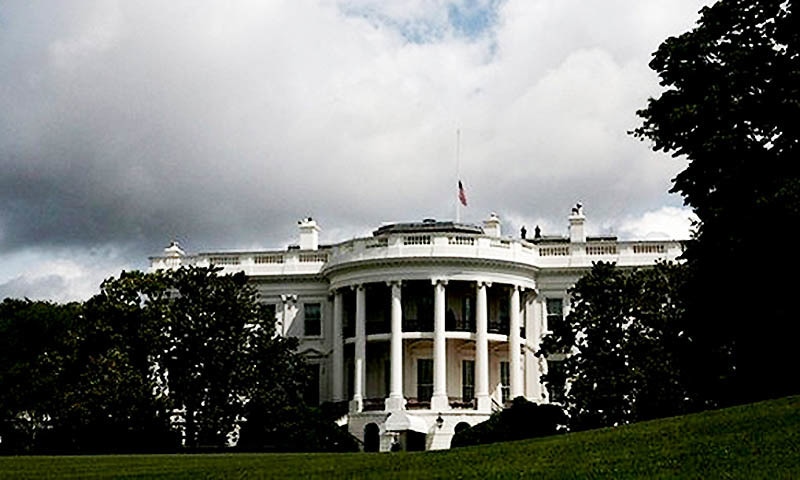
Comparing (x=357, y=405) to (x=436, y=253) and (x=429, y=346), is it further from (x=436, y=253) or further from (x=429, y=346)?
(x=436, y=253)

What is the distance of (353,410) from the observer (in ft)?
226

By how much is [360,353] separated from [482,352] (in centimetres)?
637

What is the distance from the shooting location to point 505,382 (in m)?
72.4

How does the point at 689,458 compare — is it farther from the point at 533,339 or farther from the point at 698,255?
the point at 533,339

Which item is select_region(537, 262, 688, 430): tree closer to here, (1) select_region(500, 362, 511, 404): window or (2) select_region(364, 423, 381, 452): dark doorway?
(2) select_region(364, 423, 381, 452): dark doorway

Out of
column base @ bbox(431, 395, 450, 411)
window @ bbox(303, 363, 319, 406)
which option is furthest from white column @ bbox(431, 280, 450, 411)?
window @ bbox(303, 363, 319, 406)

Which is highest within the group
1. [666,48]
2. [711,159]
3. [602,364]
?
[666,48]

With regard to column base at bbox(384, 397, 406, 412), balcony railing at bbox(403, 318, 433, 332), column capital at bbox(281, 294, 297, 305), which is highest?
column capital at bbox(281, 294, 297, 305)

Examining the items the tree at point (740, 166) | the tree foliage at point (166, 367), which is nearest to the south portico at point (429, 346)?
the tree foliage at point (166, 367)

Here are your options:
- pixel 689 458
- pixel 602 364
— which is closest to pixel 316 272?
pixel 602 364

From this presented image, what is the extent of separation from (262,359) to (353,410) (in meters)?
12.2

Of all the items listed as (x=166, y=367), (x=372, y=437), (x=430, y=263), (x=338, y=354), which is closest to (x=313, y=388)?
(x=338, y=354)

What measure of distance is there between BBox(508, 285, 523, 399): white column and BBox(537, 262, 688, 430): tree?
14991mm

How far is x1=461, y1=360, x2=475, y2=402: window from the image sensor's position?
234ft
